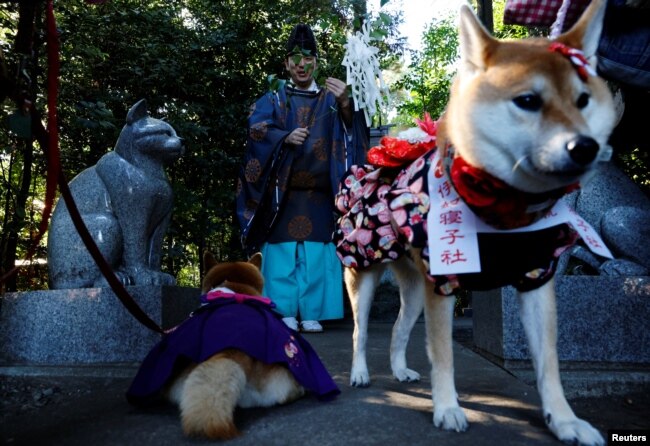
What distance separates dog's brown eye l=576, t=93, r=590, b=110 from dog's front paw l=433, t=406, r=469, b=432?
1.21 metres

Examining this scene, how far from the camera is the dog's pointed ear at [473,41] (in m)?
1.87

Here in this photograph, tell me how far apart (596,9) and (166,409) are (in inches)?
95.6

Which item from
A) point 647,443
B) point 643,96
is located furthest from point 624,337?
point 643,96

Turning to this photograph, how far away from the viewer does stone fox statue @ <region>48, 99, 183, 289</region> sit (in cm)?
349

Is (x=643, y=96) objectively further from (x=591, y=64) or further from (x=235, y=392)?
(x=235, y=392)

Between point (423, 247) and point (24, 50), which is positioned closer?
point (24, 50)

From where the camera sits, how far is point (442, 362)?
2076 millimetres

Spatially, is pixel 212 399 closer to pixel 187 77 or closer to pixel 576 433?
pixel 576 433

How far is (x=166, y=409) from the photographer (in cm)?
240

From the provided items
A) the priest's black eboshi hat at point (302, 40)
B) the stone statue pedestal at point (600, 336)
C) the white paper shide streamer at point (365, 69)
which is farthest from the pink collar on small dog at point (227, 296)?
the priest's black eboshi hat at point (302, 40)

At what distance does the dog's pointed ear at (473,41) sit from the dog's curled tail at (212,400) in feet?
4.93

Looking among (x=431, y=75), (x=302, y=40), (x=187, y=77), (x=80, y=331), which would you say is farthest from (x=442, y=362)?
(x=431, y=75)

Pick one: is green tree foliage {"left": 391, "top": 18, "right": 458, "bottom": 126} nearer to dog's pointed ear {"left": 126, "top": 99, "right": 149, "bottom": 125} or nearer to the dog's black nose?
dog's pointed ear {"left": 126, "top": 99, "right": 149, "bottom": 125}

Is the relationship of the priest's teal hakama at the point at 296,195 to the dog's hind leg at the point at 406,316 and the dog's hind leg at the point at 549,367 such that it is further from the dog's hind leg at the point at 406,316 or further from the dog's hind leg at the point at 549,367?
the dog's hind leg at the point at 549,367
